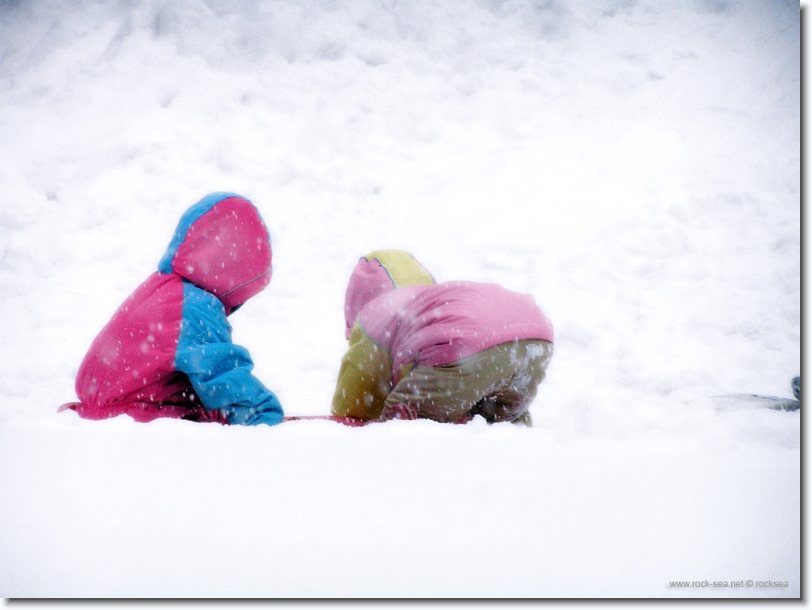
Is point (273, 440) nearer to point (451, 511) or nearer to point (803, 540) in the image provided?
point (451, 511)

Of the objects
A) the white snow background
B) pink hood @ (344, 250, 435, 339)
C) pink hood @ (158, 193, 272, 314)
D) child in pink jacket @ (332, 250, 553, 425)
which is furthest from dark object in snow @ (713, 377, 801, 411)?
pink hood @ (158, 193, 272, 314)

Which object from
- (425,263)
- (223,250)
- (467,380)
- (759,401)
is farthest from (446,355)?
(425,263)

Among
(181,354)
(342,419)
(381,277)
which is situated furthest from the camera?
(381,277)

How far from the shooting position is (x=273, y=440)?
1093mm

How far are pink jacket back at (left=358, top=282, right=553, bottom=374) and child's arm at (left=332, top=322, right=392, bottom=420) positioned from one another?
0.04m

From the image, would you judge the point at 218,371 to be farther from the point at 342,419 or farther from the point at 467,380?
the point at 467,380

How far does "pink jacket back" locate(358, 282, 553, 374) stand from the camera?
148 cm

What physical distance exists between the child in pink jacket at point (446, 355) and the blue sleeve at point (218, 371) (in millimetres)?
321

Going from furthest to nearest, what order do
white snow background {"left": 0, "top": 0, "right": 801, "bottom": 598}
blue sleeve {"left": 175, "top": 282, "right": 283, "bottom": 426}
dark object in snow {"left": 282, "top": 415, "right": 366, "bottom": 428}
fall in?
dark object in snow {"left": 282, "top": 415, "right": 366, "bottom": 428} → blue sleeve {"left": 175, "top": 282, "right": 283, "bottom": 426} → white snow background {"left": 0, "top": 0, "right": 801, "bottom": 598}

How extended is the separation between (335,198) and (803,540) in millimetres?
3024

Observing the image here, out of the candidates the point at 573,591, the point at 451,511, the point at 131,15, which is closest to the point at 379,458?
the point at 451,511

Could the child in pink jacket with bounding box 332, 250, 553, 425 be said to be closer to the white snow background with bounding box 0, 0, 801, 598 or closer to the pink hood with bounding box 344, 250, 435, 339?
the pink hood with bounding box 344, 250, 435, 339

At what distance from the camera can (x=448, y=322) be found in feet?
4.93

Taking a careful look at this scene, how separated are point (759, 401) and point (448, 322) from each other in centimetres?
110
